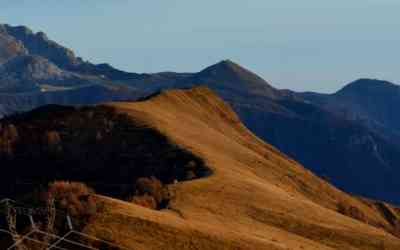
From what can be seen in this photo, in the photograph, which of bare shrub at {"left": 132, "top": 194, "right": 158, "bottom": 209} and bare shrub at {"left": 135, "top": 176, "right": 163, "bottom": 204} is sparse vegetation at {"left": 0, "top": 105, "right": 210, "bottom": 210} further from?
bare shrub at {"left": 132, "top": 194, "right": 158, "bottom": 209}

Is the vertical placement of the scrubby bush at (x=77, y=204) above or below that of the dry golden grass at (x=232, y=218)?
above

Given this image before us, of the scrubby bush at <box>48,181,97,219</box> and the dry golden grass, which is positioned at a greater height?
the scrubby bush at <box>48,181,97,219</box>

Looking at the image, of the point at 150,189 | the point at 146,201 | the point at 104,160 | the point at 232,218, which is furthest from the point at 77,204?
the point at 104,160

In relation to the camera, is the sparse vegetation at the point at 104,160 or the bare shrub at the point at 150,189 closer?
the bare shrub at the point at 150,189

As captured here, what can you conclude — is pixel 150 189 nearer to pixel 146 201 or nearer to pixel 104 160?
pixel 146 201

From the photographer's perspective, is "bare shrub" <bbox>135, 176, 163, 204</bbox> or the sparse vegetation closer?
"bare shrub" <bbox>135, 176, 163, 204</bbox>

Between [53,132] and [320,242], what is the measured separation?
87.4 meters

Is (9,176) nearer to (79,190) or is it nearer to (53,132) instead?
(53,132)

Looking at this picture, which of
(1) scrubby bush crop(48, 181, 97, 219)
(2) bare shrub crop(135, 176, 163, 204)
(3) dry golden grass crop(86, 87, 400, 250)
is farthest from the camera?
(2) bare shrub crop(135, 176, 163, 204)

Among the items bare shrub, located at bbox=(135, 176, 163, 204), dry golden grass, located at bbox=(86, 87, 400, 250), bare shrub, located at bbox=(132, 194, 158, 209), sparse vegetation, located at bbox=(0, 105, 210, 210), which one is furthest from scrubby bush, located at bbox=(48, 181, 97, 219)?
sparse vegetation, located at bbox=(0, 105, 210, 210)

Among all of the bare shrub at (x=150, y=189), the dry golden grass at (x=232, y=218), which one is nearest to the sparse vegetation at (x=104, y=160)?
the dry golden grass at (x=232, y=218)

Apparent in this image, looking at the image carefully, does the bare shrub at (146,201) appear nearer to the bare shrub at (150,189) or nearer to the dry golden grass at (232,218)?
the bare shrub at (150,189)

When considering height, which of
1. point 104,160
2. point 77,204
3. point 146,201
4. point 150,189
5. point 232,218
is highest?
point 77,204

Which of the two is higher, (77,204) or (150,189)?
(77,204)
